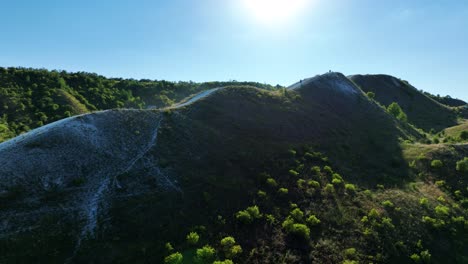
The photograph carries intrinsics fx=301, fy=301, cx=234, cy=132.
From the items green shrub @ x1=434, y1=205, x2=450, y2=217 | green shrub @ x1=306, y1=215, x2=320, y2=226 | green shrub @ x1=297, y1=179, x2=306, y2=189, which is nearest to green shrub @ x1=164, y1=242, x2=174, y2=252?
green shrub @ x1=306, y1=215, x2=320, y2=226

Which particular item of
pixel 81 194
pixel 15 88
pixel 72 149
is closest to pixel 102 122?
pixel 72 149

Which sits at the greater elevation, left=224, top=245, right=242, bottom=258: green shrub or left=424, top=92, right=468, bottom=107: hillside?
left=424, top=92, right=468, bottom=107: hillside

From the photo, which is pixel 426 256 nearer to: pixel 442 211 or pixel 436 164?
pixel 442 211

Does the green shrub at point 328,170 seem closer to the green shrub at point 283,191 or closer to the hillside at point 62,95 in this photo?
the green shrub at point 283,191

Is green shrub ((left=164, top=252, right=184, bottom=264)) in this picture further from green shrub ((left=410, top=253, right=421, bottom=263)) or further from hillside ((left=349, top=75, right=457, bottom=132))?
hillside ((left=349, top=75, right=457, bottom=132))

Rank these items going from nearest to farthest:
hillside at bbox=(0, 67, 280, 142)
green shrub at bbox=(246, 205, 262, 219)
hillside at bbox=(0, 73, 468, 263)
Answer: hillside at bbox=(0, 73, 468, 263) → green shrub at bbox=(246, 205, 262, 219) → hillside at bbox=(0, 67, 280, 142)

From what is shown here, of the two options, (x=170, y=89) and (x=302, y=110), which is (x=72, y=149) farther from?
(x=170, y=89)

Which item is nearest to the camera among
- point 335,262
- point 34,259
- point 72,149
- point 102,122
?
point 34,259

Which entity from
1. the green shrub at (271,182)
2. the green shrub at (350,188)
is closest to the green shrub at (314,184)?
the green shrub at (350,188)
